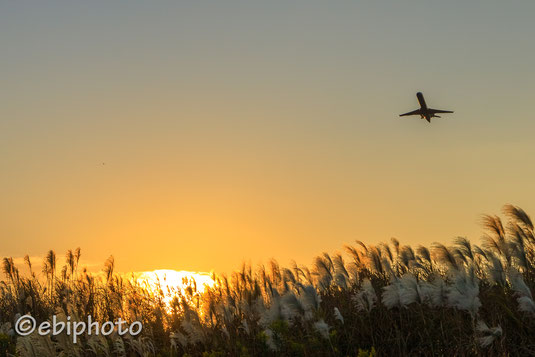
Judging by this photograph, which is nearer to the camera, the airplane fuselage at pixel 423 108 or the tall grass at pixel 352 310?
the tall grass at pixel 352 310

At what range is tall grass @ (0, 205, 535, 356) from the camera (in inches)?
253

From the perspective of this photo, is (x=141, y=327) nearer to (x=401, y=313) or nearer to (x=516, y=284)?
(x=401, y=313)

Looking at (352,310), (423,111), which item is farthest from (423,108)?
(352,310)

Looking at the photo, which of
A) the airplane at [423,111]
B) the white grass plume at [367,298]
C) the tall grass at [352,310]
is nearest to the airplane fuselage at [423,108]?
the airplane at [423,111]

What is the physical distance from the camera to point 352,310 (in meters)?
8.01

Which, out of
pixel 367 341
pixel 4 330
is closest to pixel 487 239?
pixel 367 341

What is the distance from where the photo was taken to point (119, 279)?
1202 cm

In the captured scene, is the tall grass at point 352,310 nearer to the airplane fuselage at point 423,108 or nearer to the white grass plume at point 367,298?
the white grass plume at point 367,298

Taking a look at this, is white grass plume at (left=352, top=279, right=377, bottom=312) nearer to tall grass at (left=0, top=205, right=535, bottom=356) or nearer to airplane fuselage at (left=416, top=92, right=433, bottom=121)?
tall grass at (left=0, top=205, right=535, bottom=356)

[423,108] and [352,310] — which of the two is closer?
[352,310]

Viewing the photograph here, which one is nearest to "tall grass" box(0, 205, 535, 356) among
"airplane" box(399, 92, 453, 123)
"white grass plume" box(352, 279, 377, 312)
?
"white grass plume" box(352, 279, 377, 312)

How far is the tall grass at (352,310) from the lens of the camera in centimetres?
643

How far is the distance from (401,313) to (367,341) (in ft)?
1.89

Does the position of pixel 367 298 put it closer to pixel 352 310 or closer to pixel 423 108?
pixel 352 310
